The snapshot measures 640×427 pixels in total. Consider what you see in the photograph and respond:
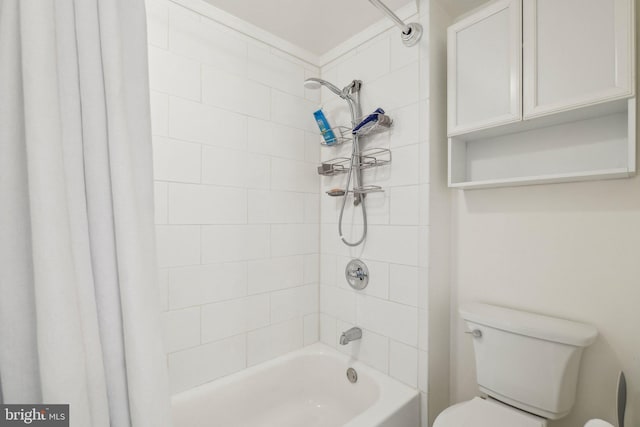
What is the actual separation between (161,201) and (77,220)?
0.74 metres

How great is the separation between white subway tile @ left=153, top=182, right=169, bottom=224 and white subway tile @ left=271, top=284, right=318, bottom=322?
747mm

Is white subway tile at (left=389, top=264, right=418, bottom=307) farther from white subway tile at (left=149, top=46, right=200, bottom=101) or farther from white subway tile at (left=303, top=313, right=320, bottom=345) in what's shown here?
white subway tile at (left=149, top=46, right=200, bottom=101)

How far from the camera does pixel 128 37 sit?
0.71 meters

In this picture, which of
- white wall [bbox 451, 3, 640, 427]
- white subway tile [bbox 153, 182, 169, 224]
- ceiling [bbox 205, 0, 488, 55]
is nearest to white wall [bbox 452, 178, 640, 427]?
white wall [bbox 451, 3, 640, 427]

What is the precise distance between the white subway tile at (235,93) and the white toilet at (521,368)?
4.99ft

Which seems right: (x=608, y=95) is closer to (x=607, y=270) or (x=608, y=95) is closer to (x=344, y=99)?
(x=607, y=270)

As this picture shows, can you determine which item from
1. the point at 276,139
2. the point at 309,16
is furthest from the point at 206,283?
the point at 309,16

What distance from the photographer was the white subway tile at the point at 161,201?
1.30 meters

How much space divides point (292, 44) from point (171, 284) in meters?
1.54

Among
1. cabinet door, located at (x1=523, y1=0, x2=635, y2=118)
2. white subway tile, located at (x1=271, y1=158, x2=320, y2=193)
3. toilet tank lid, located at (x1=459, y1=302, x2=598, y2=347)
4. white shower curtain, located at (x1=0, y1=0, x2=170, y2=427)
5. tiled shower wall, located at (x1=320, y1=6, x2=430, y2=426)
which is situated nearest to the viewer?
white shower curtain, located at (x1=0, y1=0, x2=170, y2=427)

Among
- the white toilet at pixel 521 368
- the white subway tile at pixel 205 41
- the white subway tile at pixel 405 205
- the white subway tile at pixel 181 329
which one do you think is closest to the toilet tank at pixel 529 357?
the white toilet at pixel 521 368

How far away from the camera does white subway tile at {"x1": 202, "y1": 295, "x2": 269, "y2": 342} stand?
1457 mm

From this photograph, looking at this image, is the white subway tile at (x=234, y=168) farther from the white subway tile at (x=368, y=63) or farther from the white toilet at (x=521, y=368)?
the white toilet at (x=521, y=368)

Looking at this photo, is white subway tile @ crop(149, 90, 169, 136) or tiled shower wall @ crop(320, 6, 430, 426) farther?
tiled shower wall @ crop(320, 6, 430, 426)
